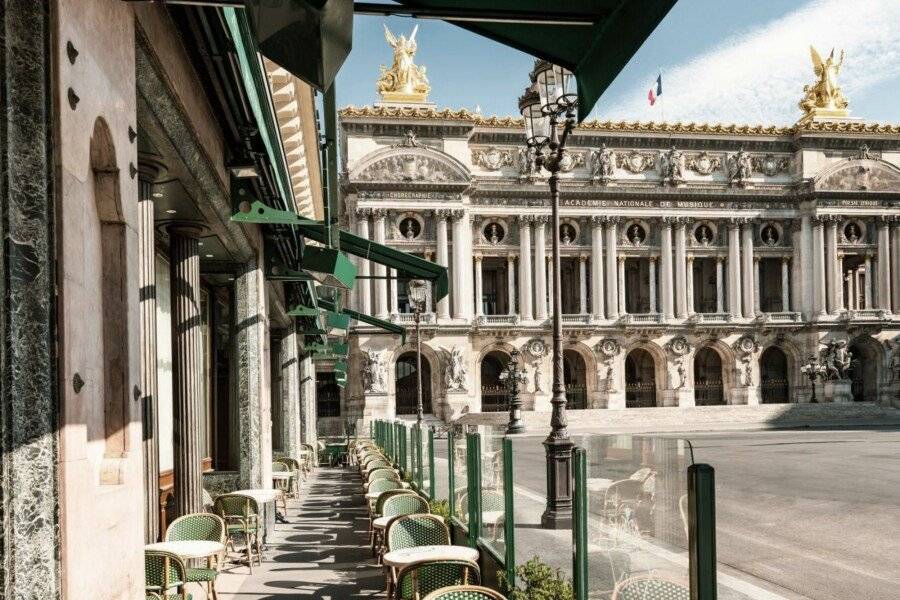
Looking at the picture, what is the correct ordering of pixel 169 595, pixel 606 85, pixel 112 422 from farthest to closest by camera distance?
pixel 169 595
pixel 112 422
pixel 606 85

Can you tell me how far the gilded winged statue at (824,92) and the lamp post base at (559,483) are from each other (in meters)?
60.7

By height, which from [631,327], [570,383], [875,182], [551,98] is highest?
[875,182]

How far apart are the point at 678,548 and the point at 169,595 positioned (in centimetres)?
506

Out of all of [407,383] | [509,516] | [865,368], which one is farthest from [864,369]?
[509,516]

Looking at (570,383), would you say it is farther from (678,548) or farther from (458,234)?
(678,548)

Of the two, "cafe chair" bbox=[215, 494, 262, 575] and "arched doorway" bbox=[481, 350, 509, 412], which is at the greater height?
"cafe chair" bbox=[215, 494, 262, 575]

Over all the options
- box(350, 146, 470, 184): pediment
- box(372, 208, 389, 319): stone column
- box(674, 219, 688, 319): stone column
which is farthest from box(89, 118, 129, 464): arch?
box(674, 219, 688, 319): stone column

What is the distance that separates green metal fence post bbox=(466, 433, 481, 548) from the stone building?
46.4 meters

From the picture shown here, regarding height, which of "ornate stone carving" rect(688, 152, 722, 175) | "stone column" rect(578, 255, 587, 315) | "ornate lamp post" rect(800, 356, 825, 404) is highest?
"ornate stone carving" rect(688, 152, 722, 175)

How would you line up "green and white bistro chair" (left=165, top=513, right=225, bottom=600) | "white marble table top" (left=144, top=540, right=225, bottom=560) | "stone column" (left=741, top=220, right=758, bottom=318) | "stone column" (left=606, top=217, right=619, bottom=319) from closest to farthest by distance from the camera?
"white marble table top" (left=144, top=540, right=225, bottom=560) → "green and white bistro chair" (left=165, top=513, right=225, bottom=600) → "stone column" (left=606, top=217, right=619, bottom=319) → "stone column" (left=741, top=220, right=758, bottom=318)

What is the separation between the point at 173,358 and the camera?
37.5 feet

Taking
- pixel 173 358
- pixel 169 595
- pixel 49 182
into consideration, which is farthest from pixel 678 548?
pixel 173 358

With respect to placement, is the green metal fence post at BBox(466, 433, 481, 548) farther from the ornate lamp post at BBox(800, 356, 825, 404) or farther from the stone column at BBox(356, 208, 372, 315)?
the ornate lamp post at BBox(800, 356, 825, 404)

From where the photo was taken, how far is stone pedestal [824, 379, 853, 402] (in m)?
61.0
